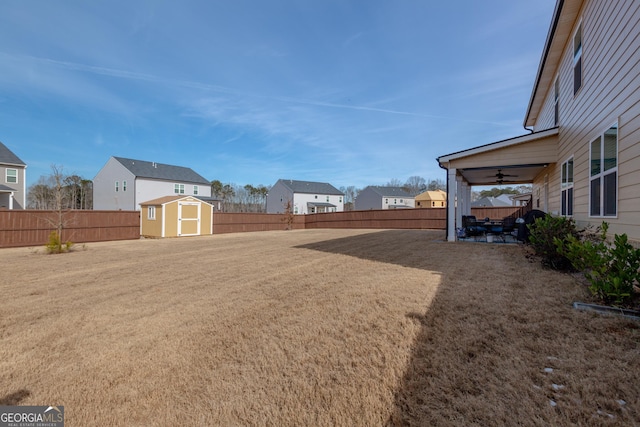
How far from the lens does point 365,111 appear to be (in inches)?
763

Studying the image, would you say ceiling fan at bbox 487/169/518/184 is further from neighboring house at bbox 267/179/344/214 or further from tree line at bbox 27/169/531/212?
neighboring house at bbox 267/179/344/214

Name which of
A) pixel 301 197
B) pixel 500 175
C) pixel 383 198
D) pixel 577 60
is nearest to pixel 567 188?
pixel 577 60

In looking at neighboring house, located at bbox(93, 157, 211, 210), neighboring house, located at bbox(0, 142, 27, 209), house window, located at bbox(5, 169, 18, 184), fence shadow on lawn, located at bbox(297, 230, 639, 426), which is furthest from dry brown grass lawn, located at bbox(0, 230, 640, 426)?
neighboring house, located at bbox(93, 157, 211, 210)

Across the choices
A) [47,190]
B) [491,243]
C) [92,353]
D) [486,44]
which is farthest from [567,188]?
[47,190]

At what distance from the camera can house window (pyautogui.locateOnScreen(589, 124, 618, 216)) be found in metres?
4.23

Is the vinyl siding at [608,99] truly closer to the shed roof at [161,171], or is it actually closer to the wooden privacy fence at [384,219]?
the wooden privacy fence at [384,219]

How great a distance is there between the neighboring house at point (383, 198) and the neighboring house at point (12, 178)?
120ft

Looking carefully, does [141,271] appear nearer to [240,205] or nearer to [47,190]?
[47,190]

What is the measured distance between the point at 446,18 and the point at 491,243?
24.7 feet

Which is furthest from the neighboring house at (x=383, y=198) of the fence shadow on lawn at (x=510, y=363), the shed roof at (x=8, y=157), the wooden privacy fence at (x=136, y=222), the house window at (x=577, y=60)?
the fence shadow on lawn at (x=510, y=363)

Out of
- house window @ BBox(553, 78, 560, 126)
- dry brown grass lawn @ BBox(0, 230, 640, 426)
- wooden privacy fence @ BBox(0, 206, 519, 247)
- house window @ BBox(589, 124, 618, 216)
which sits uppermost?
house window @ BBox(553, 78, 560, 126)

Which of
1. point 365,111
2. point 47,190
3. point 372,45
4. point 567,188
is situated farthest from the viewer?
point 47,190

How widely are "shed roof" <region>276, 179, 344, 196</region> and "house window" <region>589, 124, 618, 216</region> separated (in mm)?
36037

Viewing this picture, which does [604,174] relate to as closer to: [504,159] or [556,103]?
[504,159]
